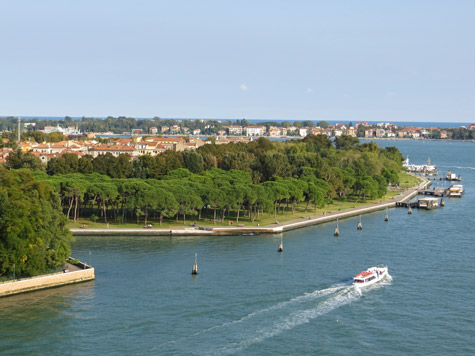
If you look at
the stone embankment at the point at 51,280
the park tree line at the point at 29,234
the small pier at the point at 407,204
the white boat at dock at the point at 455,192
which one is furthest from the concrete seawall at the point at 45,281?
the white boat at dock at the point at 455,192

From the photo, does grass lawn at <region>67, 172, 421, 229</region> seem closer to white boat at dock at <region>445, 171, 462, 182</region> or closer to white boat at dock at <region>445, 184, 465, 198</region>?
white boat at dock at <region>445, 184, 465, 198</region>

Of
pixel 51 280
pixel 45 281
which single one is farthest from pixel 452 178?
pixel 45 281

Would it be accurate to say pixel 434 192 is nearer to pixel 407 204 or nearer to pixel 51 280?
pixel 407 204

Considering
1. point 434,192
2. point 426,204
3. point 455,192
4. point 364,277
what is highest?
point 455,192

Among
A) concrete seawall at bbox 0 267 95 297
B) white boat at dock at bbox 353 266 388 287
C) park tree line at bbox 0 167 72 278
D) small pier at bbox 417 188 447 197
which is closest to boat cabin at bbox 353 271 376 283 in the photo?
white boat at dock at bbox 353 266 388 287

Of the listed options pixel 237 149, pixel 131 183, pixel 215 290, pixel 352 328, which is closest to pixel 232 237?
pixel 131 183

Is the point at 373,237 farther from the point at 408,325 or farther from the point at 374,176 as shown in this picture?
the point at 374,176
